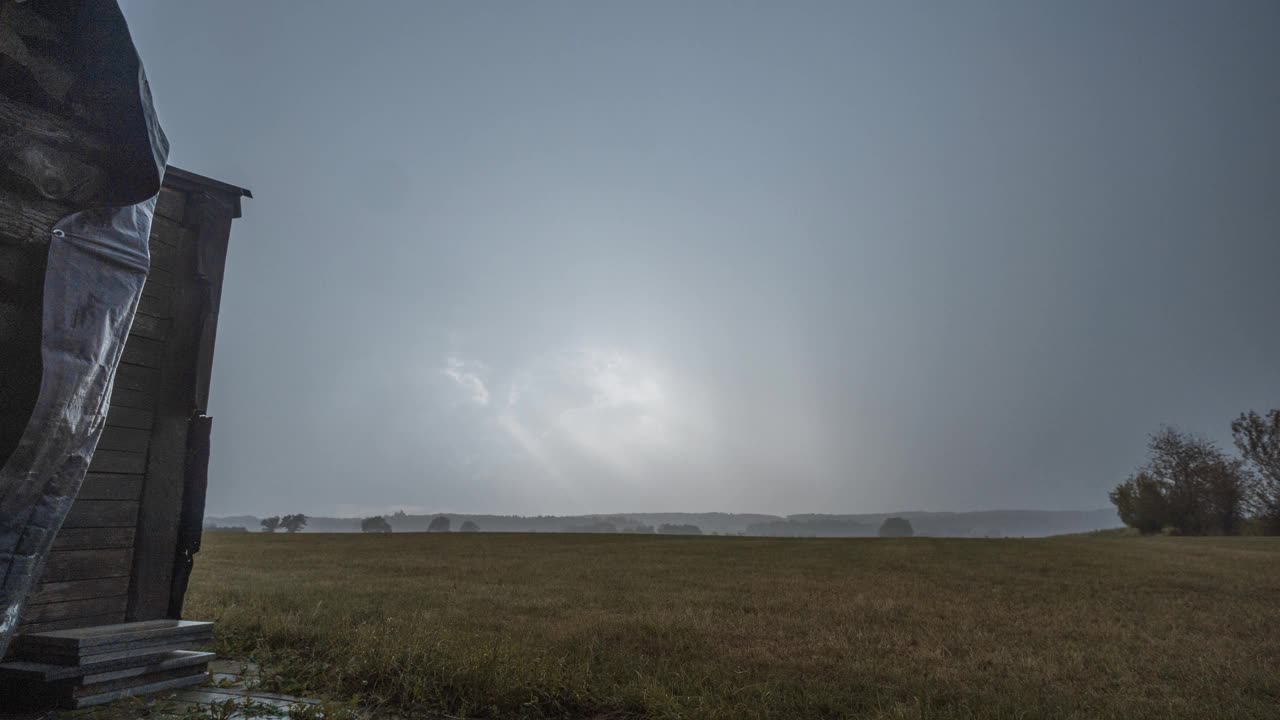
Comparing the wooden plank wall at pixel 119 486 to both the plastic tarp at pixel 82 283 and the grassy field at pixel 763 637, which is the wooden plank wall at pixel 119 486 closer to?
the grassy field at pixel 763 637

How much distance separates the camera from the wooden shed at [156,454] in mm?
5844

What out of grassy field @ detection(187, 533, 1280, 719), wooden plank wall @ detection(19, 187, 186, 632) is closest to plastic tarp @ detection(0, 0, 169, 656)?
grassy field @ detection(187, 533, 1280, 719)

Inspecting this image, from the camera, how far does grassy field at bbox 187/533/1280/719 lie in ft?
16.8

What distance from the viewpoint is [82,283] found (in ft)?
8.93

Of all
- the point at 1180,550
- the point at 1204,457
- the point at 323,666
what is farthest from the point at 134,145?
the point at 1204,457

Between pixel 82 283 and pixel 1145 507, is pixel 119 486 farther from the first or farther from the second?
pixel 1145 507

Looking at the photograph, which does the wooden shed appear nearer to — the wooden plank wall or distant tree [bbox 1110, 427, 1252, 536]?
the wooden plank wall

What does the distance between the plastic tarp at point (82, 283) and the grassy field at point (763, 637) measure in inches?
125

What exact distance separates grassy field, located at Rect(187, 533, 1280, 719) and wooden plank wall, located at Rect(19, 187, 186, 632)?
4.96 feet

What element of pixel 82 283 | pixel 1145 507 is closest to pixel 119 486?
pixel 82 283

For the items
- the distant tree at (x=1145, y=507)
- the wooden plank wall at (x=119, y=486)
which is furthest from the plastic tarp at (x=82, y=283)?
the distant tree at (x=1145, y=507)

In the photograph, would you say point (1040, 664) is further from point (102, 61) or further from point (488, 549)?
point (488, 549)

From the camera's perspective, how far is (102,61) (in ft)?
9.68

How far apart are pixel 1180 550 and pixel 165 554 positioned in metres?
28.7
